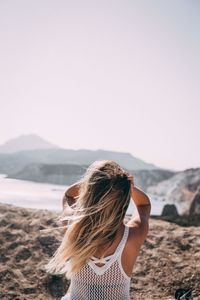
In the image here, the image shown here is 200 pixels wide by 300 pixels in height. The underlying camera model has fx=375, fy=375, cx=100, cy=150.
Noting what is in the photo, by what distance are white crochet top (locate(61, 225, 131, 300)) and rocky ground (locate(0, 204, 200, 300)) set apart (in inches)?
90.3

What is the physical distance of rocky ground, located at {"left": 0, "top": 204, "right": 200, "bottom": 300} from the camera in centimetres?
474

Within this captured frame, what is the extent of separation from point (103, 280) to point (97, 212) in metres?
0.51

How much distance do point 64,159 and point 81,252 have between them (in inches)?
7395

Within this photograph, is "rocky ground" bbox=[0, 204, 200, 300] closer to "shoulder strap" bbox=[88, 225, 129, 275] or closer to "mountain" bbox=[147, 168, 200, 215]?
"shoulder strap" bbox=[88, 225, 129, 275]

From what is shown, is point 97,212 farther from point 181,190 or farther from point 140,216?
point 181,190

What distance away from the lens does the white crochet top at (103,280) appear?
2.39m

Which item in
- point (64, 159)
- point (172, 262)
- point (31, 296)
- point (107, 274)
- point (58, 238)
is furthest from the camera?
point (64, 159)

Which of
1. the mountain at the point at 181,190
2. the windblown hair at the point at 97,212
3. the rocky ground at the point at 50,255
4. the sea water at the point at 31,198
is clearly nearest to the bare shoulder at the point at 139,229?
the windblown hair at the point at 97,212

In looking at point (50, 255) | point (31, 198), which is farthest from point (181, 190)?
point (50, 255)

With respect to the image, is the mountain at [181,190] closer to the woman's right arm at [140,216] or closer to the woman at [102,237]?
the woman's right arm at [140,216]

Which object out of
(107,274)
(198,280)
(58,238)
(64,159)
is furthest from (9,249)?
(64,159)

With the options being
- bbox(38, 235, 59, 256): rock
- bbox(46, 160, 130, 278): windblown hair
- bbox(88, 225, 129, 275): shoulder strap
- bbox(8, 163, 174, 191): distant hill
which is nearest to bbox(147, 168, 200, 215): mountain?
bbox(8, 163, 174, 191): distant hill

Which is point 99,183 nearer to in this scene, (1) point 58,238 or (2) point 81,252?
(2) point 81,252

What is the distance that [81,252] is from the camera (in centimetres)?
231
